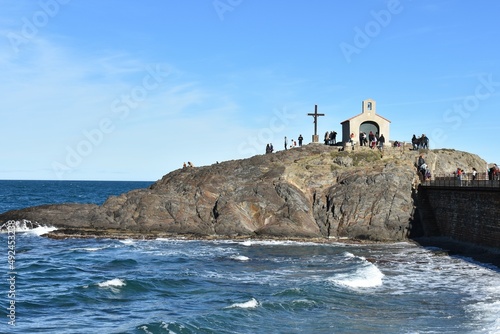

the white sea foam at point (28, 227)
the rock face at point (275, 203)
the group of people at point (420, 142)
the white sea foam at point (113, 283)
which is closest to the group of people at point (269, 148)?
the rock face at point (275, 203)

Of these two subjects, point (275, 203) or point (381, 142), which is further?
point (381, 142)

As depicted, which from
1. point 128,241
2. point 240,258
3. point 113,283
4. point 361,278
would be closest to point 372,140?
point 240,258

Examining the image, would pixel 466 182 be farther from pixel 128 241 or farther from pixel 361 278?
pixel 128 241

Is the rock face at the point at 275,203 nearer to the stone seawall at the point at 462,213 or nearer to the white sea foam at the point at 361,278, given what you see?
the stone seawall at the point at 462,213

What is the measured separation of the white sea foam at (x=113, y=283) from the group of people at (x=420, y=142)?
4473 cm

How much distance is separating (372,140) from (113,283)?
1634 inches

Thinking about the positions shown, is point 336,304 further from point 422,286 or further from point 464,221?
point 464,221

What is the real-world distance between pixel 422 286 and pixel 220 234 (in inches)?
1064

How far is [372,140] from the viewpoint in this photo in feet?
226

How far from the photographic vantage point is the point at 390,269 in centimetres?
4219

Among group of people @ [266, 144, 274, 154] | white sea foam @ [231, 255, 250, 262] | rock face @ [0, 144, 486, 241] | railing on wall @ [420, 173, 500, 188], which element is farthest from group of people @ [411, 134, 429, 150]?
white sea foam @ [231, 255, 250, 262]

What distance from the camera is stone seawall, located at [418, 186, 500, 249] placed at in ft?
151

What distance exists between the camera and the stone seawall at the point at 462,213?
46000mm

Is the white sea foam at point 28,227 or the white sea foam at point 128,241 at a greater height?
the white sea foam at point 28,227
